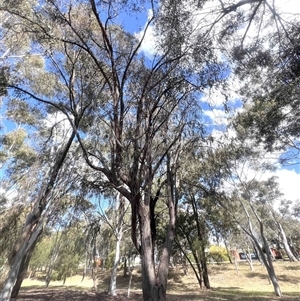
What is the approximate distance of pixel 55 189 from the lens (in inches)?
302

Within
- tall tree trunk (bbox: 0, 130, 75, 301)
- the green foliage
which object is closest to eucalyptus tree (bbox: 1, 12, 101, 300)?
tall tree trunk (bbox: 0, 130, 75, 301)

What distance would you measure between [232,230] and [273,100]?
24.3 feet

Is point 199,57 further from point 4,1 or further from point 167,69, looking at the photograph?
point 4,1

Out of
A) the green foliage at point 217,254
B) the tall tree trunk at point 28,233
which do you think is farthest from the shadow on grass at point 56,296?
the green foliage at point 217,254

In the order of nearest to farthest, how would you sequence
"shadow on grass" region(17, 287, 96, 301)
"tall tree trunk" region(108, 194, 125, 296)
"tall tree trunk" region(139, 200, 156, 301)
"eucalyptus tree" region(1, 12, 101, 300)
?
"tall tree trunk" region(139, 200, 156, 301), "eucalyptus tree" region(1, 12, 101, 300), "shadow on grass" region(17, 287, 96, 301), "tall tree trunk" region(108, 194, 125, 296)

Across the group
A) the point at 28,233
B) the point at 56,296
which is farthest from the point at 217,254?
the point at 28,233

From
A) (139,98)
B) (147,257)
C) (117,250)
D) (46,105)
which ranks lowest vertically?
(147,257)

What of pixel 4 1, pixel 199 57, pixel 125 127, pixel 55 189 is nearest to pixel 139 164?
pixel 125 127

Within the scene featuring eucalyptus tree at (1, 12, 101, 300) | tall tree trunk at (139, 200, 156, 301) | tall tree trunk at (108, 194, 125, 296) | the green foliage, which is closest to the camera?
tall tree trunk at (139, 200, 156, 301)

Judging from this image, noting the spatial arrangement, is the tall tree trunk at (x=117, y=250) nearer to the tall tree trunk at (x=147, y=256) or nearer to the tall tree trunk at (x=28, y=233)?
the tall tree trunk at (x=28, y=233)

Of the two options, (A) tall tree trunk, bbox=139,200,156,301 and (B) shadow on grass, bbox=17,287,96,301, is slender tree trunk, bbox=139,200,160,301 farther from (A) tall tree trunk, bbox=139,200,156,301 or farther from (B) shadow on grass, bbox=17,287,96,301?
(B) shadow on grass, bbox=17,287,96,301

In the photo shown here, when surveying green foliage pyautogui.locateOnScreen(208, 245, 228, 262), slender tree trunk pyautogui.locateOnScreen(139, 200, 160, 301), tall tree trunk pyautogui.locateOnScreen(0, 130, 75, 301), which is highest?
green foliage pyautogui.locateOnScreen(208, 245, 228, 262)

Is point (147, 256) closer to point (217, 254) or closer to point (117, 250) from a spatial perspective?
point (117, 250)

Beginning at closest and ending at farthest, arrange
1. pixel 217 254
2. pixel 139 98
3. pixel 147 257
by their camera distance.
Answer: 1. pixel 147 257
2. pixel 139 98
3. pixel 217 254
